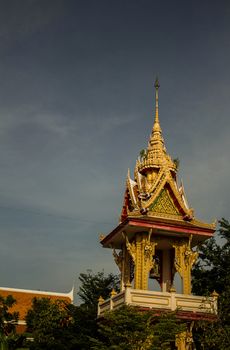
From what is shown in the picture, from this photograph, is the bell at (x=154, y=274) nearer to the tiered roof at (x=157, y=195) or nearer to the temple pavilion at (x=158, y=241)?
the temple pavilion at (x=158, y=241)

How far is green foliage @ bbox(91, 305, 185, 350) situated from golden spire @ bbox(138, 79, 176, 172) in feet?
24.8

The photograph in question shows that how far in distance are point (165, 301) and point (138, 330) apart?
2.38 meters

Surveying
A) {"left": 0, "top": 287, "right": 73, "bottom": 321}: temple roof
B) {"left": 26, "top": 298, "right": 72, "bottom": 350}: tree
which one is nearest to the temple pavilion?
{"left": 26, "top": 298, "right": 72, "bottom": 350}: tree

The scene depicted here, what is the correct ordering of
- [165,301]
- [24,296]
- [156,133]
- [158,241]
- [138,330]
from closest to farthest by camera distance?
[138,330]
[165,301]
[158,241]
[156,133]
[24,296]

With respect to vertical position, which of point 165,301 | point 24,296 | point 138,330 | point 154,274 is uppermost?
point 24,296

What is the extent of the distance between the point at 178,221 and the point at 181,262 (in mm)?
1692

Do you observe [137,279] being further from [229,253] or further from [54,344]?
[229,253]

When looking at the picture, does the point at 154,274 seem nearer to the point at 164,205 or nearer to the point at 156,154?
the point at 164,205

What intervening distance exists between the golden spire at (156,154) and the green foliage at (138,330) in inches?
298

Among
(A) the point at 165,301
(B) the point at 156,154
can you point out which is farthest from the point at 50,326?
(B) the point at 156,154

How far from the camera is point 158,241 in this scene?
23516 millimetres

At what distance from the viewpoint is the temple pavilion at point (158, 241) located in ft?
68.8

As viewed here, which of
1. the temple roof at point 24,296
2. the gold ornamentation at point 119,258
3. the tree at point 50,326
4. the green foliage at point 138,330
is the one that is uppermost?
the temple roof at point 24,296

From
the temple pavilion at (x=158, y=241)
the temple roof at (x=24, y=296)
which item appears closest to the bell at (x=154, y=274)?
the temple pavilion at (x=158, y=241)
